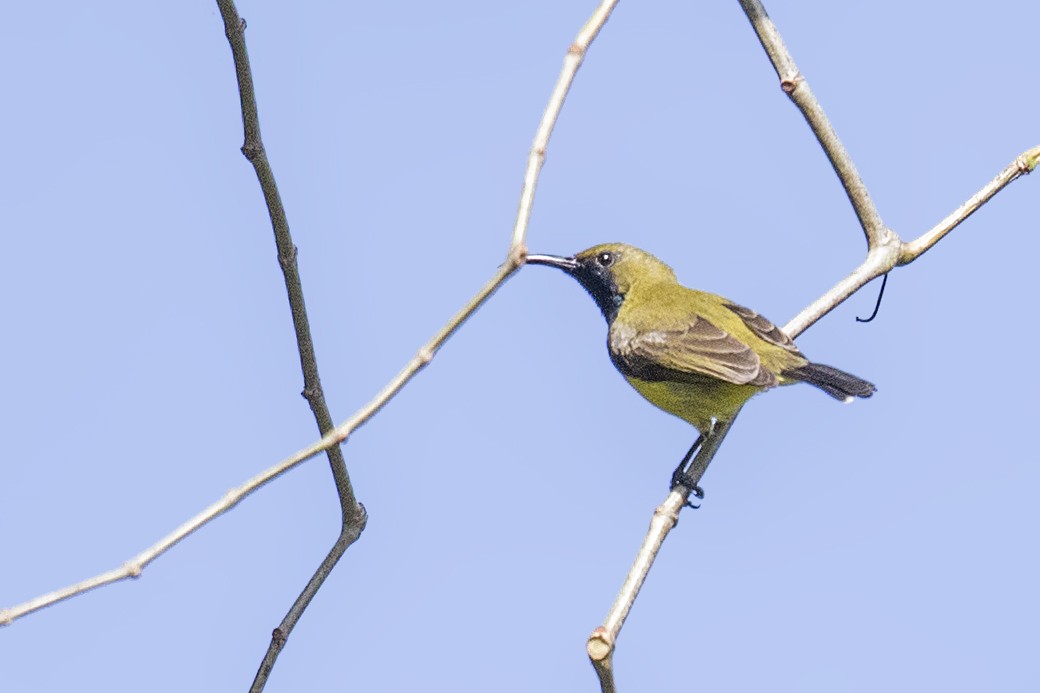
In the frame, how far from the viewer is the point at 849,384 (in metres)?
7.27

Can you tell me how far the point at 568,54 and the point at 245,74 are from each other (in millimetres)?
971

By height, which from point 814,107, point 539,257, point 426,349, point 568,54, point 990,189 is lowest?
point 426,349

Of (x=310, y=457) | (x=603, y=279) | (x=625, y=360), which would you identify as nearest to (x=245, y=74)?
(x=310, y=457)

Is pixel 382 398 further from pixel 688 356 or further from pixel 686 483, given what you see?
pixel 688 356

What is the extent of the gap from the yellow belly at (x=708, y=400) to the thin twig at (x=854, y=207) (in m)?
0.51

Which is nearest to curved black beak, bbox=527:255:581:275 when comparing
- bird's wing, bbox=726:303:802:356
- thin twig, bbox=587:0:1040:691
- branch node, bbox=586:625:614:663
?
bird's wing, bbox=726:303:802:356

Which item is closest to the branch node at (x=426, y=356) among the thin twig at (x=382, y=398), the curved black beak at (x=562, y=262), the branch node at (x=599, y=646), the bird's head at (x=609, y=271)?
the thin twig at (x=382, y=398)

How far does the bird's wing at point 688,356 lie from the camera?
6910mm

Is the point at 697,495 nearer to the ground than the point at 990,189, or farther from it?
nearer to the ground

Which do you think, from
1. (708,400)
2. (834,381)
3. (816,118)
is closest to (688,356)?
(708,400)

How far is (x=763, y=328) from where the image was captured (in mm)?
7375

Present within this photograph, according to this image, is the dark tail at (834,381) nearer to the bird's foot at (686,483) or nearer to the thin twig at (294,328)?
the bird's foot at (686,483)

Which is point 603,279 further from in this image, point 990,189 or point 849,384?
point 990,189

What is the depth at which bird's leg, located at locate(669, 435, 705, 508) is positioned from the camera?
6.02 meters
